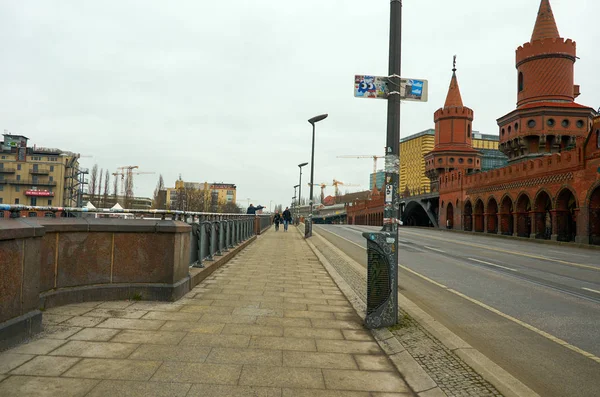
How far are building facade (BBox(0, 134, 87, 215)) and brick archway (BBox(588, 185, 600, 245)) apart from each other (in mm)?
72417

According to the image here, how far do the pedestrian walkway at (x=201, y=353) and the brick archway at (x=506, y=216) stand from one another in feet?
131

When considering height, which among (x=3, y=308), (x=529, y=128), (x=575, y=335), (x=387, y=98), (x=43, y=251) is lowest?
(x=575, y=335)

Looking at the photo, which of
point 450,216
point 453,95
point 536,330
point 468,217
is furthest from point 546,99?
point 536,330

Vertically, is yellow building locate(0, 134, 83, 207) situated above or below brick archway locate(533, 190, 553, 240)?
above

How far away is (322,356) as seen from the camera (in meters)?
4.54

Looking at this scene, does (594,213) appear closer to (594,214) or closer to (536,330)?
(594,214)

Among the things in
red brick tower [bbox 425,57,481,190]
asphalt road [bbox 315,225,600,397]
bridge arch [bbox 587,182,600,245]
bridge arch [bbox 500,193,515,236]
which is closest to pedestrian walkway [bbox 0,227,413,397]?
asphalt road [bbox 315,225,600,397]

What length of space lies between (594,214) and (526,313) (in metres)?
27.6

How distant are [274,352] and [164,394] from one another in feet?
4.64

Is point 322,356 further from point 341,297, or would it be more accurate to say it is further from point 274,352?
point 341,297

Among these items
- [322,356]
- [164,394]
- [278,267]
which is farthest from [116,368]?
[278,267]

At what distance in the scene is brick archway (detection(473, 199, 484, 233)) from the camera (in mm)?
48688

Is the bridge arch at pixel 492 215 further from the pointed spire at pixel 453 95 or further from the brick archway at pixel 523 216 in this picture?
the pointed spire at pixel 453 95

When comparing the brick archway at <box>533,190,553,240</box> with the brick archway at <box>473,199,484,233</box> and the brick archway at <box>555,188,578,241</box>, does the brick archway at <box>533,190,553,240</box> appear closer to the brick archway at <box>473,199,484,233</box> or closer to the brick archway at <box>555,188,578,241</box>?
the brick archway at <box>555,188,578,241</box>
